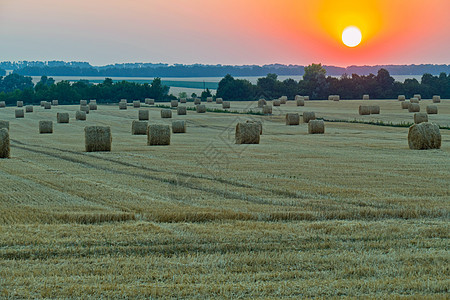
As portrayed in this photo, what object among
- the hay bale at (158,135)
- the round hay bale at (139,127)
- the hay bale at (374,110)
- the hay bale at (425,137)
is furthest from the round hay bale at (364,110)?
the hay bale at (425,137)

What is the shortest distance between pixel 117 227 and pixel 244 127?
18.9 metres

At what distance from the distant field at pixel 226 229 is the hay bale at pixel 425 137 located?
15.3ft

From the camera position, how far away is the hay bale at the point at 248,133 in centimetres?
2938

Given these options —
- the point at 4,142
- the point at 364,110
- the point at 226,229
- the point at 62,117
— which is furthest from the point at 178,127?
the point at 226,229

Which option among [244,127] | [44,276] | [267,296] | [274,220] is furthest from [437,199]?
[244,127]

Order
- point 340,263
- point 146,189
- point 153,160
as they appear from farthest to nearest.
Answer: point 153,160 < point 146,189 < point 340,263

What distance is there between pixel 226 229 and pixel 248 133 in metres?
18.9

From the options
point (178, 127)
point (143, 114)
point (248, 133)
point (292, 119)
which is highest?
point (248, 133)

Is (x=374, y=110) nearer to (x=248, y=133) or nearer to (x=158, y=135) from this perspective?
(x=248, y=133)

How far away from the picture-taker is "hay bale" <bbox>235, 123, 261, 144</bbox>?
29375mm

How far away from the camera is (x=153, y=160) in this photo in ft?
72.7

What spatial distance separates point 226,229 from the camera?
34.7ft

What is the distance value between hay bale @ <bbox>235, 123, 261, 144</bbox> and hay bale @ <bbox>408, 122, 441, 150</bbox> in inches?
264

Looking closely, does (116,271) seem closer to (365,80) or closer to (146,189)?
(146,189)
